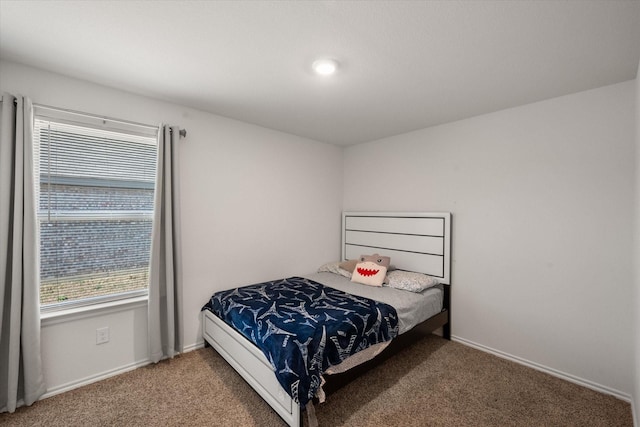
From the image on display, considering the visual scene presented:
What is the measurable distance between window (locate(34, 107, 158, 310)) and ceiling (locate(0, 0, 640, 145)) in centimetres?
44

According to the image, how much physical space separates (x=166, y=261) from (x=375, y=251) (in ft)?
8.21

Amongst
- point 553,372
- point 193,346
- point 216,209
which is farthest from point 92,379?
point 553,372

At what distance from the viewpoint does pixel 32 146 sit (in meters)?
2.04

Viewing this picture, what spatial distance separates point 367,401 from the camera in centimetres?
213

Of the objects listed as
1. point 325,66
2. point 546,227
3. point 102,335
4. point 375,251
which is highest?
point 325,66

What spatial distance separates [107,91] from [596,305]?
4415 mm

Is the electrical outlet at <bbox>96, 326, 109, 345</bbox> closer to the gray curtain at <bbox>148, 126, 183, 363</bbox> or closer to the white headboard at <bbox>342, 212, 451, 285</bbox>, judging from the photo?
the gray curtain at <bbox>148, 126, 183, 363</bbox>

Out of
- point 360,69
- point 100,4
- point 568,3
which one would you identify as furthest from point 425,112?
point 100,4

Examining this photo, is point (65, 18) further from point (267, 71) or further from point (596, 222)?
point (596, 222)

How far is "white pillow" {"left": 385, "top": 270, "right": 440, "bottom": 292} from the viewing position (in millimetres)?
2985

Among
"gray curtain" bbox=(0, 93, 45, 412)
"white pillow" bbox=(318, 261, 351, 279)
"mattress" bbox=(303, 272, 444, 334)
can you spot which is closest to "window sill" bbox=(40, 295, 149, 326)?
"gray curtain" bbox=(0, 93, 45, 412)

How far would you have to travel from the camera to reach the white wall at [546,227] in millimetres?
2248

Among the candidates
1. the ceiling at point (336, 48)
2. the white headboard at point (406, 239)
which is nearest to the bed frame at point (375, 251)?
the white headboard at point (406, 239)

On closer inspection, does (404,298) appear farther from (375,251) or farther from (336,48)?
(336,48)
